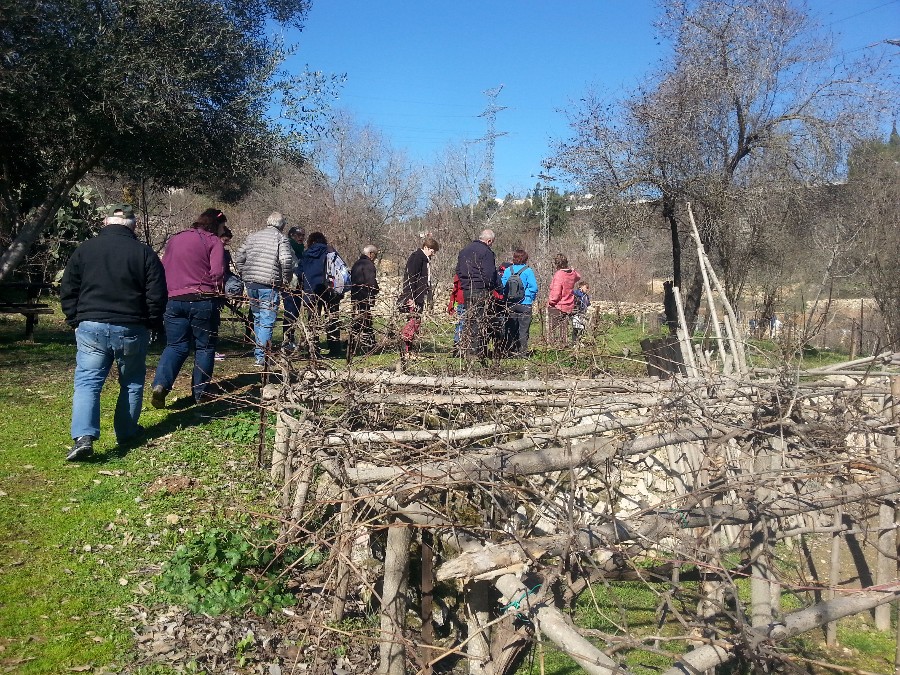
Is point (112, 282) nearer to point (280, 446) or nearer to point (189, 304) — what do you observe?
point (189, 304)

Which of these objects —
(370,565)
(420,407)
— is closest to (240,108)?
(420,407)

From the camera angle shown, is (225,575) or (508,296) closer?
(225,575)

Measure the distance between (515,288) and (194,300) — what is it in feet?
18.8

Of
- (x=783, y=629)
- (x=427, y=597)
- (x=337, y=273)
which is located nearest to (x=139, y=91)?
(x=337, y=273)

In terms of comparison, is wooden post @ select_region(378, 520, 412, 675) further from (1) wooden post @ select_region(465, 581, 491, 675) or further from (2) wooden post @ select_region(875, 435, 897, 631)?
(2) wooden post @ select_region(875, 435, 897, 631)

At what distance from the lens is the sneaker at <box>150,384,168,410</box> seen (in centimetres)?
691

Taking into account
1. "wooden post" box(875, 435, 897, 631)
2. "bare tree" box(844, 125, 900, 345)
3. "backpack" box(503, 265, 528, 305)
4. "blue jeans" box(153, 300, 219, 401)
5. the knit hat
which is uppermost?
"bare tree" box(844, 125, 900, 345)

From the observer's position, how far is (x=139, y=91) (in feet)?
27.5

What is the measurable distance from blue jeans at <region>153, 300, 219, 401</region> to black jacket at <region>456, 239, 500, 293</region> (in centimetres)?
A: 376

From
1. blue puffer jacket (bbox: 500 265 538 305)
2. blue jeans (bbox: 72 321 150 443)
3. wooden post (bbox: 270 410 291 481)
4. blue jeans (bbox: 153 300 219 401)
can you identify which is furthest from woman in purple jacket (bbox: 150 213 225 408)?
blue puffer jacket (bbox: 500 265 538 305)

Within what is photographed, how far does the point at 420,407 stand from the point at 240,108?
20.3ft

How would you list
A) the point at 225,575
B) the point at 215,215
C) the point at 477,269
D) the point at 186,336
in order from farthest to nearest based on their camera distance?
the point at 477,269 < the point at 215,215 < the point at 186,336 < the point at 225,575

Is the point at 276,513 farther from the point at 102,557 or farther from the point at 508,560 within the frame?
the point at 508,560

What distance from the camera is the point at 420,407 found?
5098 millimetres
